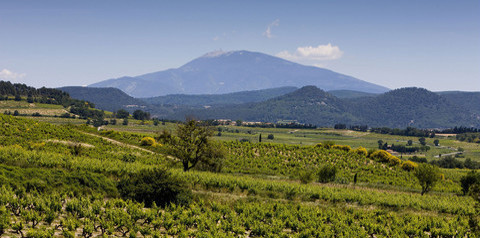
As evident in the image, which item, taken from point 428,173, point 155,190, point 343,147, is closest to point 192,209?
point 155,190

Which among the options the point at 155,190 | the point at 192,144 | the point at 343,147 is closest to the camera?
the point at 155,190

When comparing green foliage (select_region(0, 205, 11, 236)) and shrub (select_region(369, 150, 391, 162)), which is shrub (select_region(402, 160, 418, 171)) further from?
green foliage (select_region(0, 205, 11, 236))

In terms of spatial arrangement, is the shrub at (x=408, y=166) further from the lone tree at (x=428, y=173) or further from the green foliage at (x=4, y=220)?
the green foliage at (x=4, y=220)

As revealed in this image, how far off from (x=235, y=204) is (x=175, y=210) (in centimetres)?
545

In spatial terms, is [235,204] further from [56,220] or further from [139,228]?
[56,220]

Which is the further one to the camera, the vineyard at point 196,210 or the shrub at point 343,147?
the shrub at point 343,147

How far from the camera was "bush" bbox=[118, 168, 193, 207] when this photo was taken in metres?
23.8

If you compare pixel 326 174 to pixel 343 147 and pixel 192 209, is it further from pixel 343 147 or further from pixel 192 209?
pixel 343 147

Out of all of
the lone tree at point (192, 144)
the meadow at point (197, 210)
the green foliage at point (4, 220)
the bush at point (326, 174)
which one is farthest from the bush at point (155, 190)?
the bush at point (326, 174)

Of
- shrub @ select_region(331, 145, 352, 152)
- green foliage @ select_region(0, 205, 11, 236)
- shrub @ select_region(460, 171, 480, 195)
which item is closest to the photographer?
green foliage @ select_region(0, 205, 11, 236)

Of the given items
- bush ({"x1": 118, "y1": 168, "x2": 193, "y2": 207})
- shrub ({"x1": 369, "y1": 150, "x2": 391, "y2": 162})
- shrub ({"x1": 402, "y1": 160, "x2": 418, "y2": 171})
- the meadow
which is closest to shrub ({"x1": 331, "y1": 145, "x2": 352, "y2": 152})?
shrub ({"x1": 369, "y1": 150, "x2": 391, "y2": 162})

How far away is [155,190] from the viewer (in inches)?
950

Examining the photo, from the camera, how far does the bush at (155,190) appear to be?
23.8 m

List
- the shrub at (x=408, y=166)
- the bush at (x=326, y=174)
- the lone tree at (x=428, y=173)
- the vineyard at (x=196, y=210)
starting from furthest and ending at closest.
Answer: the shrub at (x=408, y=166) → the bush at (x=326, y=174) → the lone tree at (x=428, y=173) → the vineyard at (x=196, y=210)
